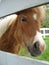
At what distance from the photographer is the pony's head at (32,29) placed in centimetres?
148

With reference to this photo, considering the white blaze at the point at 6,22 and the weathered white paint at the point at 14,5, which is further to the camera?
the white blaze at the point at 6,22

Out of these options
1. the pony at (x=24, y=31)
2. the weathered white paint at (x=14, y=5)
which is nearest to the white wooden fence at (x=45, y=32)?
the pony at (x=24, y=31)

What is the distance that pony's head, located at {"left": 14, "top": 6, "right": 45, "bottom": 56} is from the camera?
148 cm

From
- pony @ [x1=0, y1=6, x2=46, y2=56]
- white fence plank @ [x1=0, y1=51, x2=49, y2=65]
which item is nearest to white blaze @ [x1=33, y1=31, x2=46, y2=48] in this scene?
pony @ [x1=0, y1=6, x2=46, y2=56]

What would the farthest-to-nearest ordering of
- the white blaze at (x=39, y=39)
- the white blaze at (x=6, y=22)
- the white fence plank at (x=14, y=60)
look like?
the white blaze at (x=6, y=22) → the white blaze at (x=39, y=39) → the white fence plank at (x=14, y=60)

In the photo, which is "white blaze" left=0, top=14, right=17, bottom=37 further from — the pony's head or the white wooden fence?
the white wooden fence

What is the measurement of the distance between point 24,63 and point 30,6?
1.06 feet

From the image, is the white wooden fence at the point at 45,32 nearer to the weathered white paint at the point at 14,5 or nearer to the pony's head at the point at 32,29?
the pony's head at the point at 32,29

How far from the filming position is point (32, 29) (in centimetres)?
151

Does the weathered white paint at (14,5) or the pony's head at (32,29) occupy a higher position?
the weathered white paint at (14,5)

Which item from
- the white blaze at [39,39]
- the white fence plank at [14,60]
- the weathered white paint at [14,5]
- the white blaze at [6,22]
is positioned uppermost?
the weathered white paint at [14,5]

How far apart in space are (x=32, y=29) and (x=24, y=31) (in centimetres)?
8

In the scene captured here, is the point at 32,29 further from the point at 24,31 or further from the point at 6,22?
the point at 6,22

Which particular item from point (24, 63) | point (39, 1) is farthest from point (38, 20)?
point (24, 63)
